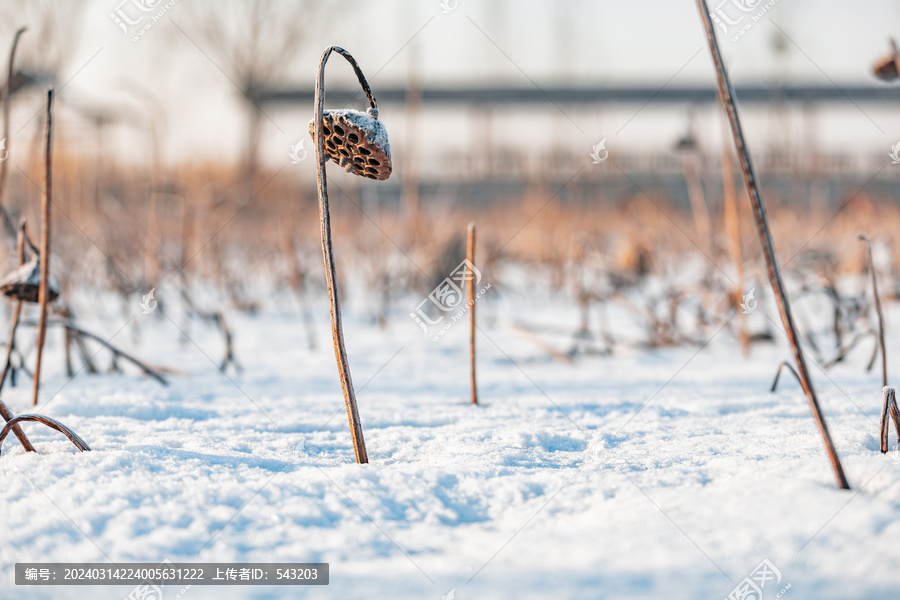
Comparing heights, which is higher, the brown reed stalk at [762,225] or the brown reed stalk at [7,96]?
the brown reed stalk at [7,96]

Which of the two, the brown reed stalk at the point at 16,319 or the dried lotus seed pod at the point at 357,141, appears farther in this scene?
the brown reed stalk at the point at 16,319

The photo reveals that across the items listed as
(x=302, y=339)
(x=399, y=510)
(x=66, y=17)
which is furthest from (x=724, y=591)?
(x=66, y=17)

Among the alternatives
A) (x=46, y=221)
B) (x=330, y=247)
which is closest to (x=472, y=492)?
(x=330, y=247)

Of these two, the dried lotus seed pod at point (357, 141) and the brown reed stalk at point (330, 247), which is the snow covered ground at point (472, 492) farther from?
the dried lotus seed pod at point (357, 141)

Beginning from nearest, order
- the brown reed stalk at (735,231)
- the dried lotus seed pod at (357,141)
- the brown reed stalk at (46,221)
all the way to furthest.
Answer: the dried lotus seed pod at (357,141), the brown reed stalk at (46,221), the brown reed stalk at (735,231)

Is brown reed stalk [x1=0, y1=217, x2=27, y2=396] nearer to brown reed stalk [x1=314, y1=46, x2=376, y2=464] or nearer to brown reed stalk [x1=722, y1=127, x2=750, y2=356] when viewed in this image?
brown reed stalk [x1=314, y1=46, x2=376, y2=464]

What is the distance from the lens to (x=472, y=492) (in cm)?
76

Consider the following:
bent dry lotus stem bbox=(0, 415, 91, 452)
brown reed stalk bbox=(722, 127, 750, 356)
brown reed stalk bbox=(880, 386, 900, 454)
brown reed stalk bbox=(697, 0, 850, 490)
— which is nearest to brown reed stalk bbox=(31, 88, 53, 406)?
bent dry lotus stem bbox=(0, 415, 91, 452)

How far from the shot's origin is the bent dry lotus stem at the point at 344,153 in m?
0.76

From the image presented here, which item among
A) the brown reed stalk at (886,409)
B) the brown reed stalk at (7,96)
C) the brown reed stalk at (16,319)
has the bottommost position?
the brown reed stalk at (886,409)

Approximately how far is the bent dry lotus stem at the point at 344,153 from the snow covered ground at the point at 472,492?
0.40 feet

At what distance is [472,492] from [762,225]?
421mm

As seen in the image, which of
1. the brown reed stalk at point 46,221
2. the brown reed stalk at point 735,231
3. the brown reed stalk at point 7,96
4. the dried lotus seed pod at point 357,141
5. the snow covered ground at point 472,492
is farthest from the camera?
the brown reed stalk at point 735,231

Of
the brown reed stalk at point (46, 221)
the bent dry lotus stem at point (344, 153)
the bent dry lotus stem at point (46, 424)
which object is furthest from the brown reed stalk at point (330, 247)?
the brown reed stalk at point (46, 221)
